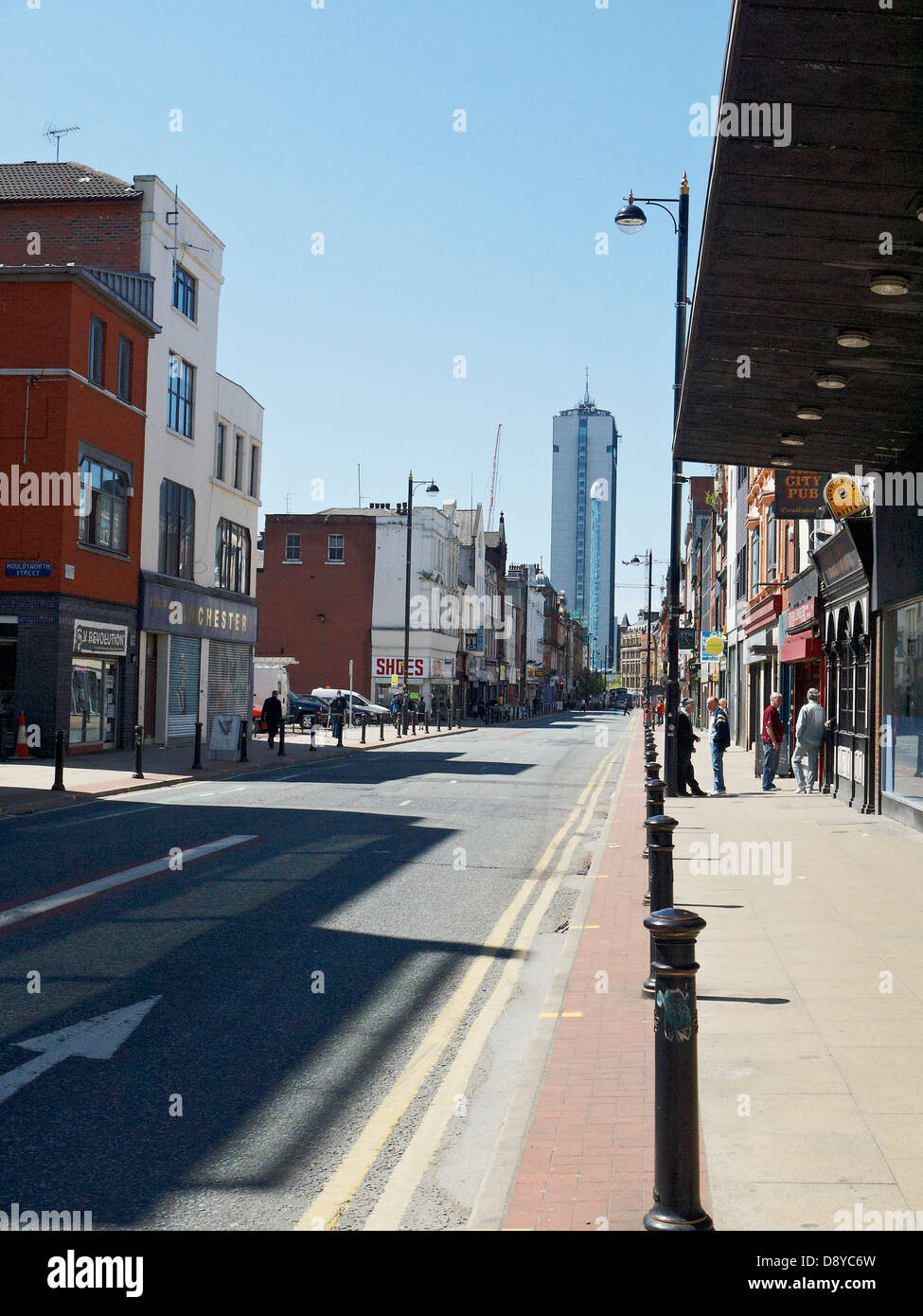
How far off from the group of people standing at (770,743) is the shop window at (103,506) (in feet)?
49.2

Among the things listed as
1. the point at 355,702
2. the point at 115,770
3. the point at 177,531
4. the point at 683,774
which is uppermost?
the point at 177,531

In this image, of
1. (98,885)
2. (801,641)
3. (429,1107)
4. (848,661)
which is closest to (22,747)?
(801,641)

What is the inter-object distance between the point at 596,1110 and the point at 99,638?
25.7 metres

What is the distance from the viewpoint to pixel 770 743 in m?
Result: 23.1

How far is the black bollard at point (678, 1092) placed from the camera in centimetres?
368

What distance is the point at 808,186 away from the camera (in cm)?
704

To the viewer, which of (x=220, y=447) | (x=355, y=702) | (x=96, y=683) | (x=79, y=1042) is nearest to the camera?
(x=79, y=1042)

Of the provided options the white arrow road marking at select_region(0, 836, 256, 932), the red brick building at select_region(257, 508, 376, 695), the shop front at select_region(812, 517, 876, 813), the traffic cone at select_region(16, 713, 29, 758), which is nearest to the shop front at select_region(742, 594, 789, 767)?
the shop front at select_region(812, 517, 876, 813)

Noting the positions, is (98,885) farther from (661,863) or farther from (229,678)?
(229,678)

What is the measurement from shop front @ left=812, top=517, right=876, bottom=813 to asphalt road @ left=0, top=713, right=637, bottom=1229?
6.22 meters

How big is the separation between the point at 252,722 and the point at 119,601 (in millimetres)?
15989
